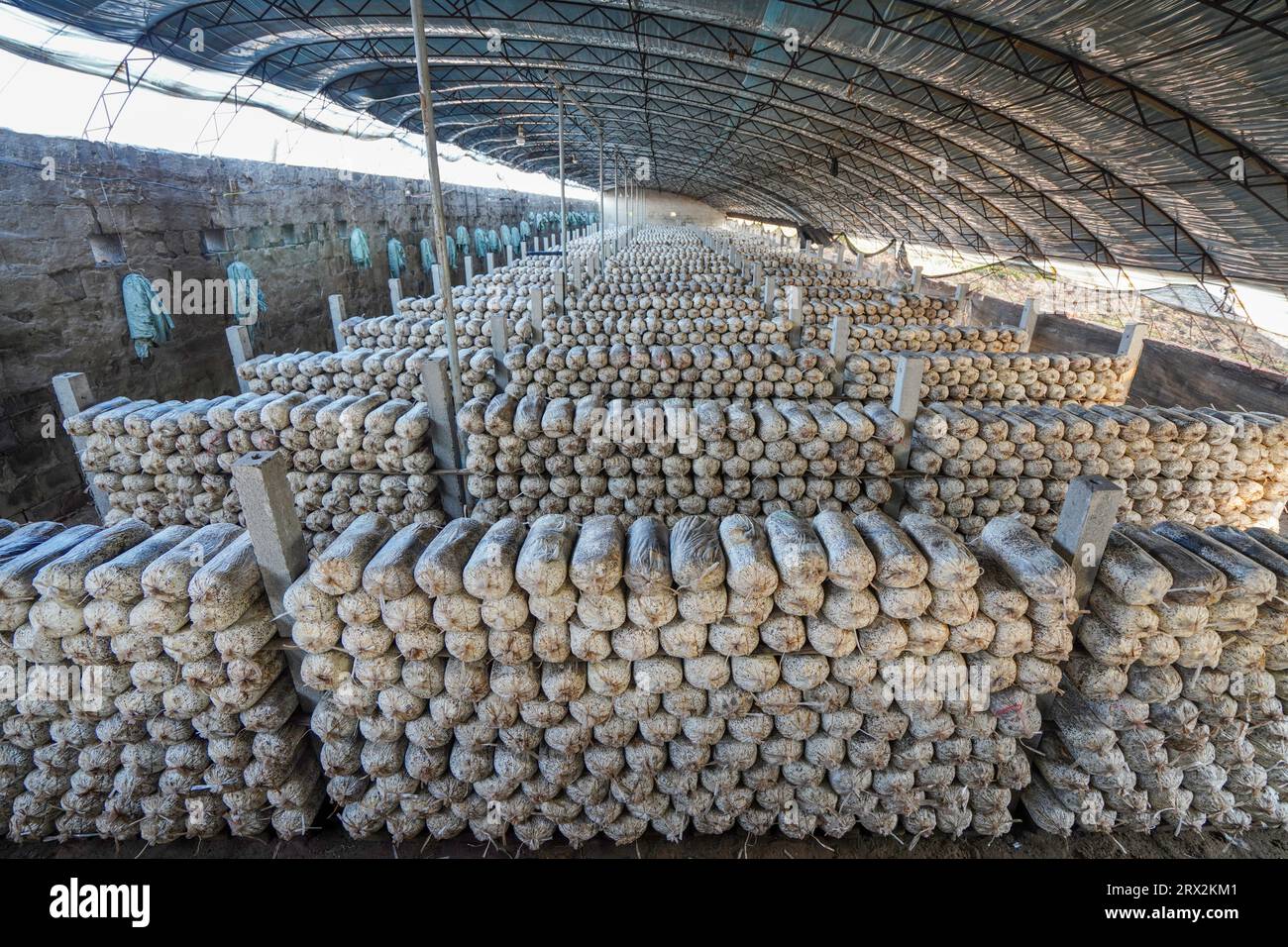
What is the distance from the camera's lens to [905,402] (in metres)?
5.31

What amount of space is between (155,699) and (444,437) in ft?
10.1

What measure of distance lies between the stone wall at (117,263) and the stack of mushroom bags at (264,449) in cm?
393

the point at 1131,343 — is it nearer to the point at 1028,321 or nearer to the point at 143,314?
the point at 1028,321

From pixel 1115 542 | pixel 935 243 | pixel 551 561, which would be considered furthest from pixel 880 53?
pixel 935 243

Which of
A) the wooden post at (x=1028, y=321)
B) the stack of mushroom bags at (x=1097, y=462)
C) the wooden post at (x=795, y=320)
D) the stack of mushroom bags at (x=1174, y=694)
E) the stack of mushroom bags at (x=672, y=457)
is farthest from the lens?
the wooden post at (x=1028, y=321)

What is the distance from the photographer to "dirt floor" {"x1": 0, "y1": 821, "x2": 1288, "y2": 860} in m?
3.30

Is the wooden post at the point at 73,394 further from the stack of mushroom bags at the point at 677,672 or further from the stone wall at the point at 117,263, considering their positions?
the stack of mushroom bags at the point at 677,672

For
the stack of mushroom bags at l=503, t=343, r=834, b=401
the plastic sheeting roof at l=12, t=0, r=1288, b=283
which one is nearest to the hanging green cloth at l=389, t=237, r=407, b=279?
the plastic sheeting roof at l=12, t=0, r=1288, b=283

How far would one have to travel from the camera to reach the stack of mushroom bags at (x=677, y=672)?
2854mm

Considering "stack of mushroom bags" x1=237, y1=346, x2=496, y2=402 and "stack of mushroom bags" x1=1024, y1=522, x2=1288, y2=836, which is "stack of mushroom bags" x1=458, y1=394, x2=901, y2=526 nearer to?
"stack of mushroom bags" x1=237, y1=346, x2=496, y2=402

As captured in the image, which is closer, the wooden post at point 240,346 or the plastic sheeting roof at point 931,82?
the wooden post at point 240,346

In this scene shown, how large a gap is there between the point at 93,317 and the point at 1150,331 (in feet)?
83.5

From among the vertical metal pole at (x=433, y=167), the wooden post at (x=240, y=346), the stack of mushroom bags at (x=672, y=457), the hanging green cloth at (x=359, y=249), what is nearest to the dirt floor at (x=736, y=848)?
the stack of mushroom bags at (x=672, y=457)
